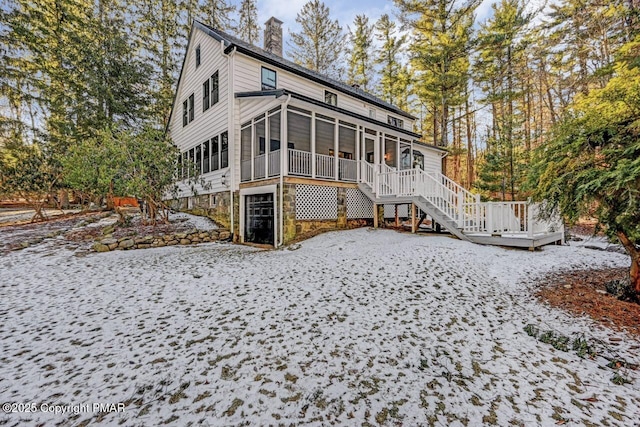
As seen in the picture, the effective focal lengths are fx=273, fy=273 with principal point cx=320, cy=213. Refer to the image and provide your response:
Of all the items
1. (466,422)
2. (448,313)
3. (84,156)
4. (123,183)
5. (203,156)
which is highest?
(203,156)

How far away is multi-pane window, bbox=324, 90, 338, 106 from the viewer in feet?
42.1

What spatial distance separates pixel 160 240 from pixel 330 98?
9.46 metres

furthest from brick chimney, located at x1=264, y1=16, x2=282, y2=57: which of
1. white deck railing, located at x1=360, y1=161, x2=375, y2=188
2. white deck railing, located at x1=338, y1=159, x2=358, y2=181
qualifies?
white deck railing, located at x1=360, y1=161, x2=375, y2=188

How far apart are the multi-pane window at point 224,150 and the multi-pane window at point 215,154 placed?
0.34m

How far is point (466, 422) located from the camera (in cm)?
217

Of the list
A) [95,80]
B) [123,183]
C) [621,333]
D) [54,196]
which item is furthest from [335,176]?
[54,196]

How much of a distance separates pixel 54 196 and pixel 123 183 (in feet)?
34.6

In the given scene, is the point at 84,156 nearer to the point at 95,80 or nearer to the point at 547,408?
the point at 95,80

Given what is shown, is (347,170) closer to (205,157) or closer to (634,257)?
(205,157)

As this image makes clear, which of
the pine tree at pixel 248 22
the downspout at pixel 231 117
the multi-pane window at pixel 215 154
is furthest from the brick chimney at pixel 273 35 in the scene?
the pine tree at pixel 248 22

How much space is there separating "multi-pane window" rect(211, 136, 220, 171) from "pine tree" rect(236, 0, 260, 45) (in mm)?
13172

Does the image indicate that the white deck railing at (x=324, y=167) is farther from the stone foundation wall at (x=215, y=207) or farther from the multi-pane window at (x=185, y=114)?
the multi-pane window at (x=185, y=114)

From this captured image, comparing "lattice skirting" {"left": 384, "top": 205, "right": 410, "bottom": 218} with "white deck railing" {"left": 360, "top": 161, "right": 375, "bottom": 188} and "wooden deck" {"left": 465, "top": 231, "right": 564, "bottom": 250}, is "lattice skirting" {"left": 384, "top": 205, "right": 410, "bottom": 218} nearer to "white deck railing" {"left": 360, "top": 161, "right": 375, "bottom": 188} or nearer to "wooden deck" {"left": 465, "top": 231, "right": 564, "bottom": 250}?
"white deck railing" {"left": 360, "top": 161, "right": 375, "bottom": 188}

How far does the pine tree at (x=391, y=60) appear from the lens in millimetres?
21578
